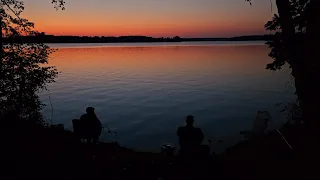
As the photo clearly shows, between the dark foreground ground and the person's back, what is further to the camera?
the person's back

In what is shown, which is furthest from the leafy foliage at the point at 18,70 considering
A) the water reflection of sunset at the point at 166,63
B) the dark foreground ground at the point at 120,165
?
the water reflection of sunset at the point at 166,63

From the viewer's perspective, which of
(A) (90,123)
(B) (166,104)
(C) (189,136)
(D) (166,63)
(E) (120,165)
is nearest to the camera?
(E) (120,165)

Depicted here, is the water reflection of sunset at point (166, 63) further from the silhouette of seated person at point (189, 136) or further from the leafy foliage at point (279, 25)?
the silhouette of seated person at point (189, 136)

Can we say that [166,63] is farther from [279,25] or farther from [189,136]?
[189,136]

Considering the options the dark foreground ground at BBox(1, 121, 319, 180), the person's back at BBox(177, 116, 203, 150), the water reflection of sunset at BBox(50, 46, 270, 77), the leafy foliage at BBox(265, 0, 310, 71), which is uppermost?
the leafy foliage at BBox(265, 0, 310, 71)

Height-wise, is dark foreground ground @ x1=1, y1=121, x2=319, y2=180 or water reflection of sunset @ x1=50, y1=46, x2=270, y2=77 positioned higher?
dark foreground ground @ x1=1, y1=121, x2=319, y2=180

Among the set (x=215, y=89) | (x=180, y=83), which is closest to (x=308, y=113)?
(x=215, y=89)

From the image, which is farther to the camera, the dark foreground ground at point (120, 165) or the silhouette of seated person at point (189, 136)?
the silhouette of seated person at point (189, 136)

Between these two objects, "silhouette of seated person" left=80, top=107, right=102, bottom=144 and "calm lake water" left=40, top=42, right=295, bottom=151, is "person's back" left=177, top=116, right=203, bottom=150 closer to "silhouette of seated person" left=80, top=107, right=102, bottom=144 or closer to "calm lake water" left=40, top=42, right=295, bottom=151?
"silhouette of seated person" left=80, top=107, right=102, bottom=144

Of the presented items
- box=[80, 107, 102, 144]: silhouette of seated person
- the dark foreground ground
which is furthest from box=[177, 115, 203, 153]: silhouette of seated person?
box=[80, 107, 102, 144]: silhouette of seated person

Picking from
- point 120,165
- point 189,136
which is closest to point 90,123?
point 120,165

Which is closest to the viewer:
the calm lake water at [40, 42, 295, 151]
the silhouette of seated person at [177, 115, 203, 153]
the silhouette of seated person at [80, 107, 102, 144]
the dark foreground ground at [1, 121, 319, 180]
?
the dark foreground ground at [1, 121, 319, 180]

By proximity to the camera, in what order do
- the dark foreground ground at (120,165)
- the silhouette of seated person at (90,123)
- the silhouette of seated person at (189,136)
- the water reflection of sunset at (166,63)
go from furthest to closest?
the water reflection of sunset at (166,63) → the silhouette of seated person at (90,123) → the silhouette of seated person at (189,136) → the dark foreground ground at (120,165)

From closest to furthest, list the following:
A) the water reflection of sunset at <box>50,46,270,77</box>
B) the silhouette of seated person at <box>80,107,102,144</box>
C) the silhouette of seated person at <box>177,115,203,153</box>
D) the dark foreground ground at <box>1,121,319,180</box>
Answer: the dark foreground ground at <box>1,121,319,180</box> → the silhouette of seated person at <box>177,115,203,153</box> → the silhouette of seated person at <box>80,107,102,144</box> → the water reflection of sunset at <box>50,46,270,77</box>
